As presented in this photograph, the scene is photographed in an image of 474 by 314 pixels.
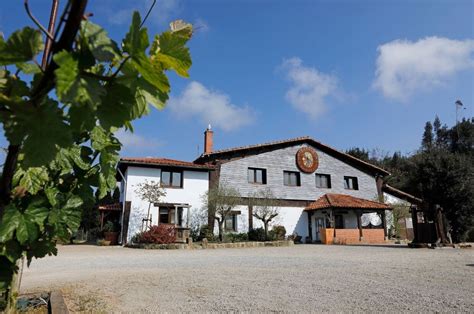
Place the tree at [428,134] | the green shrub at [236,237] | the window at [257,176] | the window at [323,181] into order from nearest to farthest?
the green shrub at [236,237] < the window at [257,176] < the window at [323,181] < the tree at [428,134]

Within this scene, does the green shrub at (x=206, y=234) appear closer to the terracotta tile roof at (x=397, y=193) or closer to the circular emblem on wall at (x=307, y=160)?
the circular emblem on wall at (x=307, y=160)

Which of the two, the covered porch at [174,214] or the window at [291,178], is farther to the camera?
Result: the window at [291,178]

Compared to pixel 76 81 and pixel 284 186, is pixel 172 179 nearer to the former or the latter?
pixel 284 186

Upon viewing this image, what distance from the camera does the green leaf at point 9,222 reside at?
4.44 ft

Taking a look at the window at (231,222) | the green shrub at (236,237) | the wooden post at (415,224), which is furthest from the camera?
the window at (231,222)

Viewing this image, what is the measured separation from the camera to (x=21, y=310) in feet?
13.2

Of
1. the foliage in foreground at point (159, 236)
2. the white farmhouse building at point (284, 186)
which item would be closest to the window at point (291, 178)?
the white farmhouse building at point (284, 186)

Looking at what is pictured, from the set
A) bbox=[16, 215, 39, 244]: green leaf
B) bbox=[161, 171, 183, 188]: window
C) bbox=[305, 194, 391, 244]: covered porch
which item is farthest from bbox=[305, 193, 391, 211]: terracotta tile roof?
bbox=[16, 215, 39, 244]: green leaf

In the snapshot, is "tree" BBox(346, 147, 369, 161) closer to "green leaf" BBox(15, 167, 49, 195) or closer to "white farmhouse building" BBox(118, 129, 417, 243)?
"white farmhouse building" BBox(118, 129, 417, 243)

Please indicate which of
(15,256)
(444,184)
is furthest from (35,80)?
(444,184)

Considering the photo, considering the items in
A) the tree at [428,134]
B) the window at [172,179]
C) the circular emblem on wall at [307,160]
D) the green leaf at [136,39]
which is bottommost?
the green leaf at [136,39]

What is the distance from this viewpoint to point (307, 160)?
2836 cm

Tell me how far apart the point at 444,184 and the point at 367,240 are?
22.6ft

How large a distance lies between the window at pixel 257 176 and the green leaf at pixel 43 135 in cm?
2540
